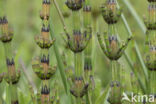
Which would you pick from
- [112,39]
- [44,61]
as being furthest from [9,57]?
[112,39]

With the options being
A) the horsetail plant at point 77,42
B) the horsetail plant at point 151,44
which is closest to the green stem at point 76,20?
the horsetail plant at point 77,42

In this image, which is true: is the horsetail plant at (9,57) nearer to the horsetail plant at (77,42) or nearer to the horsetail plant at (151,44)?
the horsetail plant at (77,42)

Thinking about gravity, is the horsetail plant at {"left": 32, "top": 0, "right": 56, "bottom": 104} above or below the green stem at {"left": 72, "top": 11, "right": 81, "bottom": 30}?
below

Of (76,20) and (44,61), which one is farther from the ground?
(76,20)

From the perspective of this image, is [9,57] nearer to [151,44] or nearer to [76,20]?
[76,20]

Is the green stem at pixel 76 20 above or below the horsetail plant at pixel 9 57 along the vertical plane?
above

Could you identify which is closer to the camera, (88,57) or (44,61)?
(44,61)

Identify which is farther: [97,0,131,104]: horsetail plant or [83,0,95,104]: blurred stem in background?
[83,0,95,104]: blurred stem in background

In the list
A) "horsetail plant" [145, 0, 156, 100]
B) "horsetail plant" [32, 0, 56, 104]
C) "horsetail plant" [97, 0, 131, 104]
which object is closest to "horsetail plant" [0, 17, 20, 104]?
"horsetail plant" [32, 0, 56, 104]

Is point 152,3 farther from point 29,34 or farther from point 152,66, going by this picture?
point 29,34

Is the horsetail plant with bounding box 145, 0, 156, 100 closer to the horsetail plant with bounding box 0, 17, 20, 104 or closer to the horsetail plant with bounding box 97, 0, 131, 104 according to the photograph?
the horsetail plant with bounding box 97, 0, 131, 104
